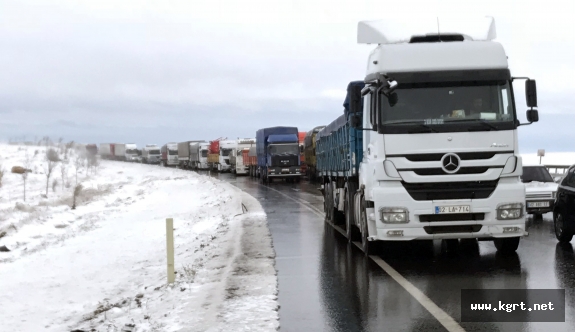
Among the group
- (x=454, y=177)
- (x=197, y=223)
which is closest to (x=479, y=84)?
(x=454, y=177)

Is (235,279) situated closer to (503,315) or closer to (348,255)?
(348,255)

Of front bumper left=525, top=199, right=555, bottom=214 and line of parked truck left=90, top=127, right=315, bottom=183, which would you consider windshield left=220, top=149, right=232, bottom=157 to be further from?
front bumper left=525, top=199, right=555, bottom=214

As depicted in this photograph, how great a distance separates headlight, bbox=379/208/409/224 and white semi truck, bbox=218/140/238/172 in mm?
55218

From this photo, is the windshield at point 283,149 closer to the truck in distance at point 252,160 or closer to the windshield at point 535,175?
the truck in distance at point 252,160

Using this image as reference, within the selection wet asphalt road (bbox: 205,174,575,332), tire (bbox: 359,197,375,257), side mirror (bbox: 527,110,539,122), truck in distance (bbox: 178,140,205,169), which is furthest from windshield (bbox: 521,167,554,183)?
truck in distance (bbox: 178,140,205,169)

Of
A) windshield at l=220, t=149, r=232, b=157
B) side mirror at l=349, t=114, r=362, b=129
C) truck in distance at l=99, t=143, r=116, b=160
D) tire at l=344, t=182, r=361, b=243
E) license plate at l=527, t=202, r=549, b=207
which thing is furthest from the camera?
truck in distance at l=99, t=143, r=116, b=160

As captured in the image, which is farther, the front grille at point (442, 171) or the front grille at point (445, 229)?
the front grille at point (445, 229)

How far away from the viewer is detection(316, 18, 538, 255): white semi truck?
10117mm

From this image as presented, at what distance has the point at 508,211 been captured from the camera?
10219 mm

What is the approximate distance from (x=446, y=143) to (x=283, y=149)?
117ft

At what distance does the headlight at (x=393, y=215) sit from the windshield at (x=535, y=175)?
10259 mm

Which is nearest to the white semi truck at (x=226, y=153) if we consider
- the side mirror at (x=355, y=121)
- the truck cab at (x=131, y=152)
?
the truck cab at (x=131, y=152)

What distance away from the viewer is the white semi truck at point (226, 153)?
66000mm

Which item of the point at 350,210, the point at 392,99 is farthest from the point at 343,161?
the point at 392,99
